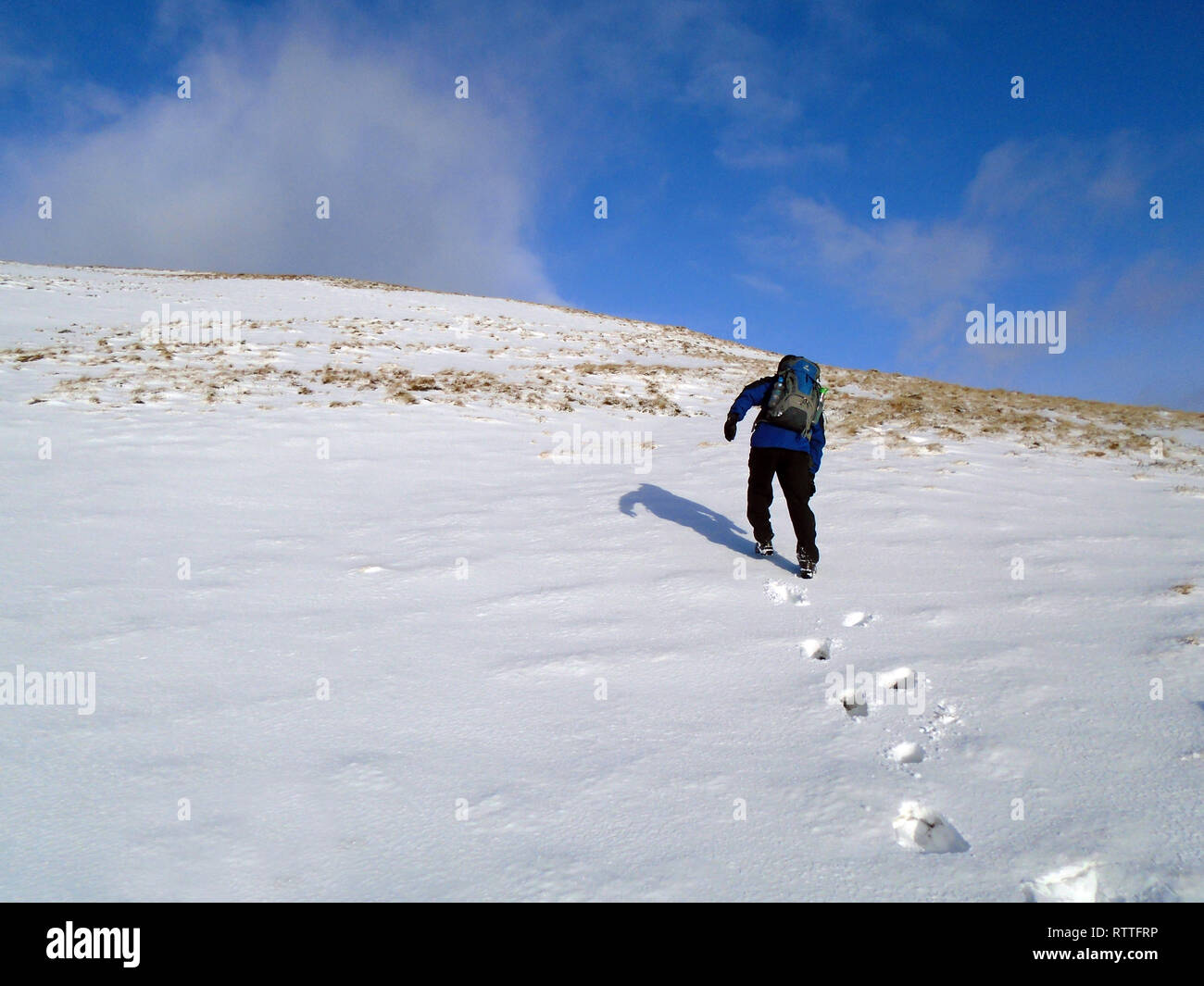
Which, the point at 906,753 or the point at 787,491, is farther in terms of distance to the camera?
the point at 787,491

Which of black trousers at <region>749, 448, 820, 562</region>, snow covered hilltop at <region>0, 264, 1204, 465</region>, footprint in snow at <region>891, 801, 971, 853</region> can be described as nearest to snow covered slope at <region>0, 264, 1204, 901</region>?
footprint in snow at <region>891, 801, 971, 853</region>

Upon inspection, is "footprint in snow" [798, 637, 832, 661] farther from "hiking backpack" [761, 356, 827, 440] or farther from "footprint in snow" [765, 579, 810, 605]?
"hiking backpack" [761, 356, 827, 440]

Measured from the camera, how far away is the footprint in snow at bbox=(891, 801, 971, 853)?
2850 mm

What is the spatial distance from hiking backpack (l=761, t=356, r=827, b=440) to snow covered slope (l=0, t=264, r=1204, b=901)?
1.38m

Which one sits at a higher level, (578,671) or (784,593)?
(784,593)

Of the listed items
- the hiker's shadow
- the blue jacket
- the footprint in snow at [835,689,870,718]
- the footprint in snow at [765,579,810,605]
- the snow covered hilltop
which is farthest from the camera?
the snow covered hilltop

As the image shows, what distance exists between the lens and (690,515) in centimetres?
785

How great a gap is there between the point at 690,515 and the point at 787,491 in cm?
187

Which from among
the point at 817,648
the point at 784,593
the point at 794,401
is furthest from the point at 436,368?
the point at 817,648

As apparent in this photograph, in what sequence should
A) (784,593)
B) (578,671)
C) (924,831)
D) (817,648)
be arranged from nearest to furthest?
1. (924,831)
2. (578,671)
3. (817,648)
4. (784,593)

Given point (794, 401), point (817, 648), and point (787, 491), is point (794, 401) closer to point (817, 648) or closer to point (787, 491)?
point (787, 491)

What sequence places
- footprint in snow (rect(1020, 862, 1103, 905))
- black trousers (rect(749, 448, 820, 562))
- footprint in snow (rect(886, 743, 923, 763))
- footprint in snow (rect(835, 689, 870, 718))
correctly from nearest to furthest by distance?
footprint in snow (rect(1020, 862, 1103, 905))
footprint in snow (rect(886, 743, 923, 763))
footprint in snow (rect(835, 689, 870, 718))
black trousers (rect(749, 448, 820, 562))

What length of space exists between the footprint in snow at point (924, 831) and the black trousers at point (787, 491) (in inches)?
118
